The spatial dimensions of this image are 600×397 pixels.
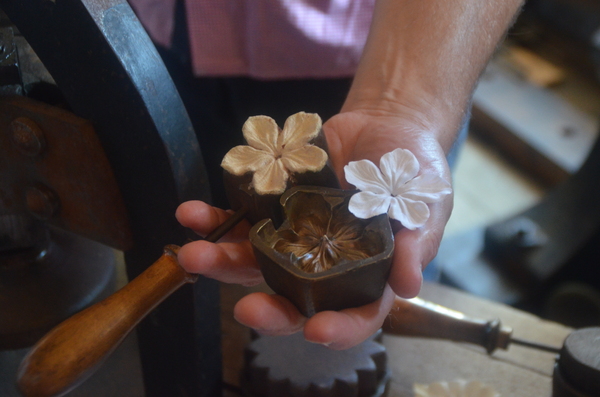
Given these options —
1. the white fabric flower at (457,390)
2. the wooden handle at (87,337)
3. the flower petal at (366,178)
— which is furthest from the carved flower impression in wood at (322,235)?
the white fabric flower at (457,390)

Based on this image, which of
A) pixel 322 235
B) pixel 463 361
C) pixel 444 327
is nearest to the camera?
pixel 322 235

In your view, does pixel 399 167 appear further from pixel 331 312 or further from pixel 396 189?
pixel 331 312

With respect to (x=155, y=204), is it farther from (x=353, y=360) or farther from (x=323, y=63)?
(x=323, y=63)

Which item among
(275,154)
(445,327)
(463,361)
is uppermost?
(275,154)

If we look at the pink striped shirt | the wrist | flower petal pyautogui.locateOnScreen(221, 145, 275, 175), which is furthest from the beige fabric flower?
the pink striped shirt

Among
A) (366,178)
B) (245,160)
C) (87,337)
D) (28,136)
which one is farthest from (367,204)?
(28,136)

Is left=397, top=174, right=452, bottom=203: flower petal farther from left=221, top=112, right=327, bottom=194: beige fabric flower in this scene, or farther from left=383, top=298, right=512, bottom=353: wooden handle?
left=383, top=298, right=512, bottom=353: wooden handle

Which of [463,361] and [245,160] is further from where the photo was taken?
[463,361]
